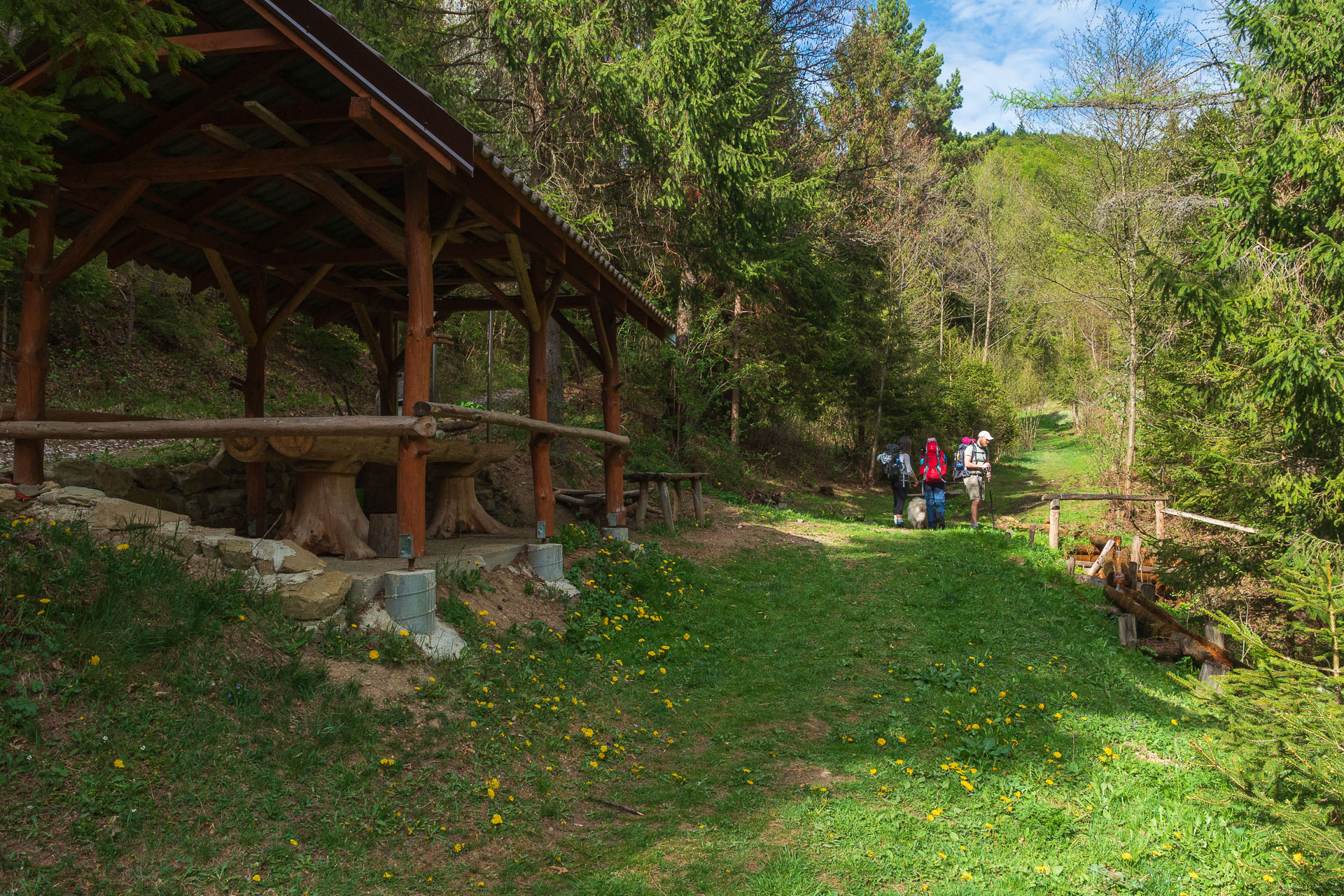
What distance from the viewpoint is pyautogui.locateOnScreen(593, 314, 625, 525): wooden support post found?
10.7 meters

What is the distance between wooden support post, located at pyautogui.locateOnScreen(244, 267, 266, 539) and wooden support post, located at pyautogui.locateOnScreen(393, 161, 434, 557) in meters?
3.65

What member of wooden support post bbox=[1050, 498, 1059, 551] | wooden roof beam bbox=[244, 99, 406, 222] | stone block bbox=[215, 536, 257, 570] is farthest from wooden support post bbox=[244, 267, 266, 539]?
wooden support post bbox=[1050, 498, 1059, 551]

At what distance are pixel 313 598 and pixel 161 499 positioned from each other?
428 centimetres

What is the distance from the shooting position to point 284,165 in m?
6.52

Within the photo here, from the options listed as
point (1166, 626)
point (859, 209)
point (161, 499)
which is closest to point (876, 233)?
point (859, 209)

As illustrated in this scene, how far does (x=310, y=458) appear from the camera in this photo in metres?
7.27

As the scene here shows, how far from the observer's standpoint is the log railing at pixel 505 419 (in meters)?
6.32

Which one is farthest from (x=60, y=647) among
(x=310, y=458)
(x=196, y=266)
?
(x=196, y=266)

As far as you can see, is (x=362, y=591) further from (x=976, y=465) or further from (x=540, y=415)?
(x=976, y=465)

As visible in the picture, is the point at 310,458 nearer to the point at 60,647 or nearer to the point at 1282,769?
the point at 60,647

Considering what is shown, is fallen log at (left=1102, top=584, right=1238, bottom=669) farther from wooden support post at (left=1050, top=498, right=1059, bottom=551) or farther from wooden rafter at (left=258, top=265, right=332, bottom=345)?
wooden rafter at (left=258, top=265, right=332, bottom=345)

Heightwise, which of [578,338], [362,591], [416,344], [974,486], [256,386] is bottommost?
[362,591]

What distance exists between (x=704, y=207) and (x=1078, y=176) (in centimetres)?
1196

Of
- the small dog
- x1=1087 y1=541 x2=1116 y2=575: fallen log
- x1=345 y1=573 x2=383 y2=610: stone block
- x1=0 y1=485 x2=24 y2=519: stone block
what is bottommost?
x1=1087 y1=541 x2=1116 y2=575: fallen log
